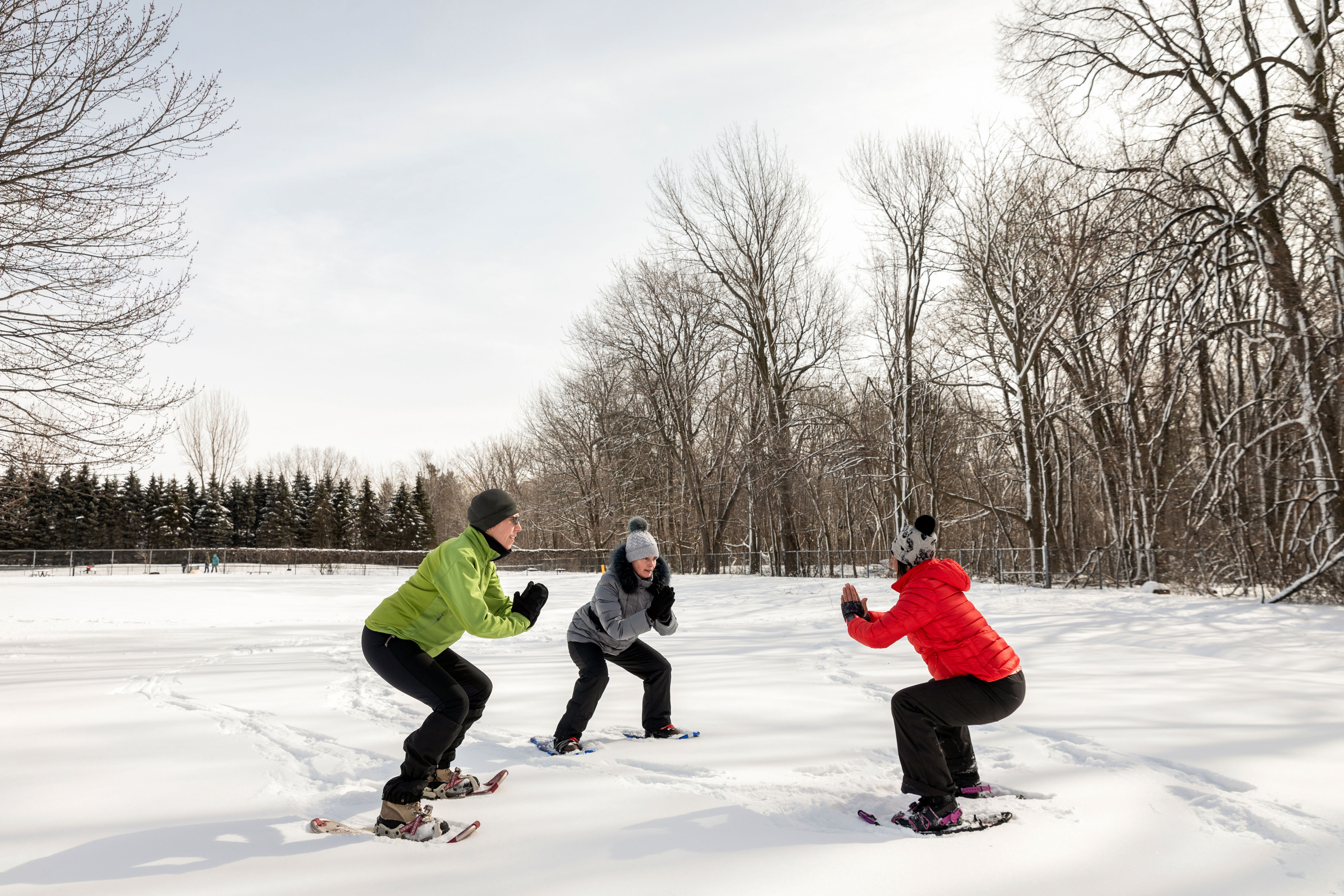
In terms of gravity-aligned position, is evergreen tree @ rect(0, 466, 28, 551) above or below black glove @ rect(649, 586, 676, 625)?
above

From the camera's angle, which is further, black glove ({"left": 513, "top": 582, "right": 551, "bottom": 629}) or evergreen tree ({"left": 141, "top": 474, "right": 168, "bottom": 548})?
evergreen tree ({"left": 141, "top": 474, "right": 168, "bottom": 548})

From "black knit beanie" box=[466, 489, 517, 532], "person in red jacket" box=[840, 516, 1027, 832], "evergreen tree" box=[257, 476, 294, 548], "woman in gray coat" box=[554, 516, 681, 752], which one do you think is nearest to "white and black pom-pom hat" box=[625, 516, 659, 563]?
"woman in gray coat" box=[554, 516, 681, 752]

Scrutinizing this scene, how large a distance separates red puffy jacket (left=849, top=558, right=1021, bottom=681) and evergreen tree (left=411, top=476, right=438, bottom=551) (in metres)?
69.7

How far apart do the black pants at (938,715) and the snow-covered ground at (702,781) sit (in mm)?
265

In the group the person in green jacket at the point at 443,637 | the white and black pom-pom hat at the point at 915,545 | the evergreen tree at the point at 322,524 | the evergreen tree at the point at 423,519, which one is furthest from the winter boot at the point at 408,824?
the evergreen tree at the point at 322,524

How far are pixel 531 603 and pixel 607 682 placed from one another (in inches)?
57.2

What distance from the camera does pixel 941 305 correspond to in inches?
974

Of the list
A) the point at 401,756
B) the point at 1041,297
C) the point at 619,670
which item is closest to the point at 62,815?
the point at 401,756

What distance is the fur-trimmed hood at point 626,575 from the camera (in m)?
5.24

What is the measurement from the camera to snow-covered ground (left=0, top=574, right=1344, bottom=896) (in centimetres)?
301

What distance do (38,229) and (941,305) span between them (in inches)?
876

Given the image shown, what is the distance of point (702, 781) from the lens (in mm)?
4230

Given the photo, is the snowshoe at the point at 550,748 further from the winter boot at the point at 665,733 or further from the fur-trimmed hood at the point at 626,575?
the fur-trimmed hood at the point at 626,575

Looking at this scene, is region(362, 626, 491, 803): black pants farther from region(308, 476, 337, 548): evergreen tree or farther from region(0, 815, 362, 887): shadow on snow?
region(308, 476, 337, 548): evergreen tree
